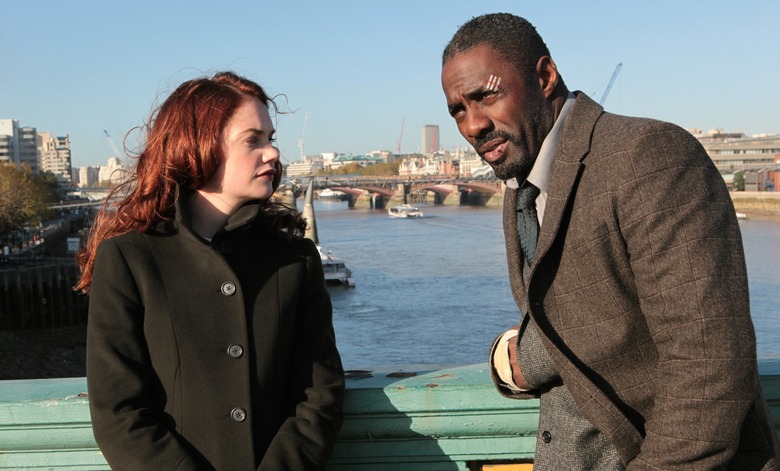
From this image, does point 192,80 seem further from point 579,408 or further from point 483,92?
point 579,408

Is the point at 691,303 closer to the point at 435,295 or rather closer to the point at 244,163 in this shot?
the point at 244,163

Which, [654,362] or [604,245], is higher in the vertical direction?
[604,245]

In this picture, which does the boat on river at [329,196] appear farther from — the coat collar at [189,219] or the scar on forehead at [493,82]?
the scar on forehead at [493,82]

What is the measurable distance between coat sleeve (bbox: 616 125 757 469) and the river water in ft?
11.9

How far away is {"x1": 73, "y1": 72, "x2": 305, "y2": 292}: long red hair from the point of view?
132 centimetres

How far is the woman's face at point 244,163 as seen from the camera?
4.39 ft

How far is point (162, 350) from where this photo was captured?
48.9 inches

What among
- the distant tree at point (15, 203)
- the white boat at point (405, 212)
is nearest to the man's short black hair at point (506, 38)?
the distant tree at point (15, 203)

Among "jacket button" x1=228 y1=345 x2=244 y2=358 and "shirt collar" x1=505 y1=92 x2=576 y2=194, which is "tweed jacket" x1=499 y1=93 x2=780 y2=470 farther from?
"jacket button" x1=228 y1=345 x2=244 y2=358

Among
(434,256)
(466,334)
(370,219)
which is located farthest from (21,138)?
(466,334)

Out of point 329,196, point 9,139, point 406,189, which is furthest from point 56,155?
point 406,189

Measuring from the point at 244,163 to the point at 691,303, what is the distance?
0.66 meters

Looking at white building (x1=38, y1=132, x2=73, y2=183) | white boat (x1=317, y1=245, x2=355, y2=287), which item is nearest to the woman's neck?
white boat (x1=317, y1=245, x2=355, y2=287)

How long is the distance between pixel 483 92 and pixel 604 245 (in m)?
0.24
